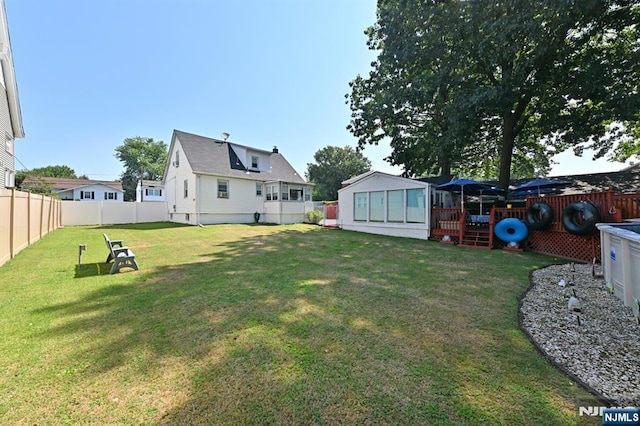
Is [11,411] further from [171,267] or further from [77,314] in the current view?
[171,267]

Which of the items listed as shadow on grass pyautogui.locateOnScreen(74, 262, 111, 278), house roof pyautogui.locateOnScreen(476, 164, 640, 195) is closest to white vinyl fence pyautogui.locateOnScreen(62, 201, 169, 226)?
shadow on grass pyautogui.locateOnScreen(74, 262, 111, 278)

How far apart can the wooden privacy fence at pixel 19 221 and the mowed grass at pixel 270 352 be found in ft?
5.65

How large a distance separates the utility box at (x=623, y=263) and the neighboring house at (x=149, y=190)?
41925 millimetres

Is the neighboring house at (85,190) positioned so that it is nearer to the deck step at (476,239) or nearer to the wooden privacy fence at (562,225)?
the deck step at (476,239)

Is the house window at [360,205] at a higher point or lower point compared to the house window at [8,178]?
lower

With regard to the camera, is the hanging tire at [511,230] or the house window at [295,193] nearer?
the hanging tire at [511,230]

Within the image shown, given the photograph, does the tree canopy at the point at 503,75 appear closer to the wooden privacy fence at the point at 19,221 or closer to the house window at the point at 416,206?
the house window at the point at 416,206

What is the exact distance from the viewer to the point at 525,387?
2162 mm

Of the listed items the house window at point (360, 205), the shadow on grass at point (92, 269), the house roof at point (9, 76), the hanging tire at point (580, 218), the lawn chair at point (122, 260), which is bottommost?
the shadow on grass at point (92, 269)

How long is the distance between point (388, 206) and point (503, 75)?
28.5 ft

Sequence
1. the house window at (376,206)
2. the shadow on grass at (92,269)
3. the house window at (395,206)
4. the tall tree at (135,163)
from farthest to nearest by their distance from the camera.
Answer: the tall tree at (135,163) → the house window at (376,206) → the house window at (395,206) → the shadow on grass at (92,269)

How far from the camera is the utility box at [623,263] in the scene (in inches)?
144

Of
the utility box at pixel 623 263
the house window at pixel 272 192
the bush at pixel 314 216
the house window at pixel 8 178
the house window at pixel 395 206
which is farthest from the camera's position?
the bush at pixel 314 216

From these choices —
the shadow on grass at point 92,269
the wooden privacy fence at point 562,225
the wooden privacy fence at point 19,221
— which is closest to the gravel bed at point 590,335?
the wooden privacy fence at point 562,225
